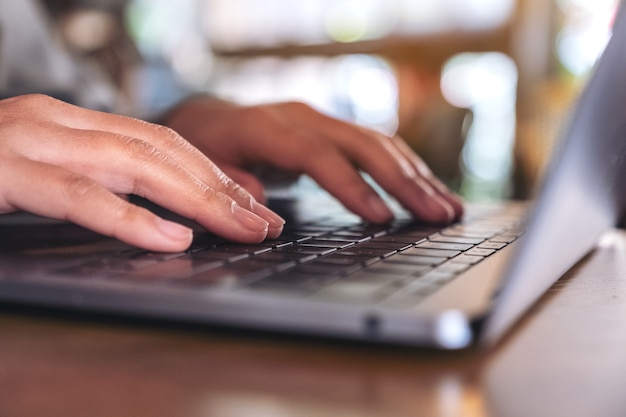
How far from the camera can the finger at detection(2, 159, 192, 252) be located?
1.34ft

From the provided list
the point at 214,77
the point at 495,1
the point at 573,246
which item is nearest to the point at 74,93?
the point at 573,246

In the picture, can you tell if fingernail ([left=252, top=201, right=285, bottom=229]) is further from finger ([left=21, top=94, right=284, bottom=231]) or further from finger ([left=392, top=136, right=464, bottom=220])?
finger ([left=392, top=136, right=464, bottom=220])

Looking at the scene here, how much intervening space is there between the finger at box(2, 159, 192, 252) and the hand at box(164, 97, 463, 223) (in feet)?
0.80

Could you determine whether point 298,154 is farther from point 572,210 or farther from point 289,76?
point 289,76

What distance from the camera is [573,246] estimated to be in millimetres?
410

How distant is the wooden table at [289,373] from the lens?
0.81 ft

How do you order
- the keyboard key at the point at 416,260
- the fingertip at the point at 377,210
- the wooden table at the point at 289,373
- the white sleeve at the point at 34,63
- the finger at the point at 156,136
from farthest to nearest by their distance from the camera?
the white sleeve at the point at 34,63 → the fingertip at the point at 377,210 → the finger at the point at 156,136 → the keyboard key at the point at 416,260 → the wooden table at the point at 289,373

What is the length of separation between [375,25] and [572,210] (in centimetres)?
273

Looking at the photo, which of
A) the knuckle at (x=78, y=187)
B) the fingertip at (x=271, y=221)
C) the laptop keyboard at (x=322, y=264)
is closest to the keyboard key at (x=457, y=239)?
the laptop keyboard at (x=322, y=264)

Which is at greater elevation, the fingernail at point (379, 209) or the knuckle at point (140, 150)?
the knuckle at point (140, 150)

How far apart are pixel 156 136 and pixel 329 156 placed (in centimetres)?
23

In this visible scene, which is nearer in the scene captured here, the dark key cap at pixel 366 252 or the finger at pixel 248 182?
the dark key cap at pixel 366 252

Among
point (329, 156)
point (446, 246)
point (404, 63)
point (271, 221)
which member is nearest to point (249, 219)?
point (271, 221)

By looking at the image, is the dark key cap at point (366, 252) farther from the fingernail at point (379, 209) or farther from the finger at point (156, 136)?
the fingernail at point (379, 209)
